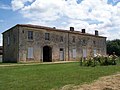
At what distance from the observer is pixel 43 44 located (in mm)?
40438

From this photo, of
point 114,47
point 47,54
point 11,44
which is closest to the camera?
point 11,44

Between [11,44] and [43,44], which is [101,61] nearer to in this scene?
[43,44]

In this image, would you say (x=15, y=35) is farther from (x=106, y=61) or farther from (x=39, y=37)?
(x=106, y=61)

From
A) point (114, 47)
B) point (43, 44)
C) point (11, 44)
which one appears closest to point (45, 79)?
point (43, 44)

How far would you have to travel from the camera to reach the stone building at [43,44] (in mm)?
37647

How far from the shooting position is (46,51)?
41938 mm

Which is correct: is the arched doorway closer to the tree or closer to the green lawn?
the green lawn

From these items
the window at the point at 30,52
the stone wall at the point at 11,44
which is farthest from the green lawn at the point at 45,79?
the stone wall at the point at 11,44

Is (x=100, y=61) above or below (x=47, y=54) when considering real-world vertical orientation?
below

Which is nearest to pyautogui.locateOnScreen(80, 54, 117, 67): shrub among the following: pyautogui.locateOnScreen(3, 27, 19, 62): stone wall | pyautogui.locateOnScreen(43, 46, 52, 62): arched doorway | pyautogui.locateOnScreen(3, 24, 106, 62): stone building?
pyautogui.locateOnScreen(3, 24, 106, 62): stone building

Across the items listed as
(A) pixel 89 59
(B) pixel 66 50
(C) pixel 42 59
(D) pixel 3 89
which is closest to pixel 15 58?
(C) pixel 42 59

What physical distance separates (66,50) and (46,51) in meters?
4.21

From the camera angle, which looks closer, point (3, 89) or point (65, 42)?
point (3, 89)

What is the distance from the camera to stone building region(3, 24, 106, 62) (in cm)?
3765
